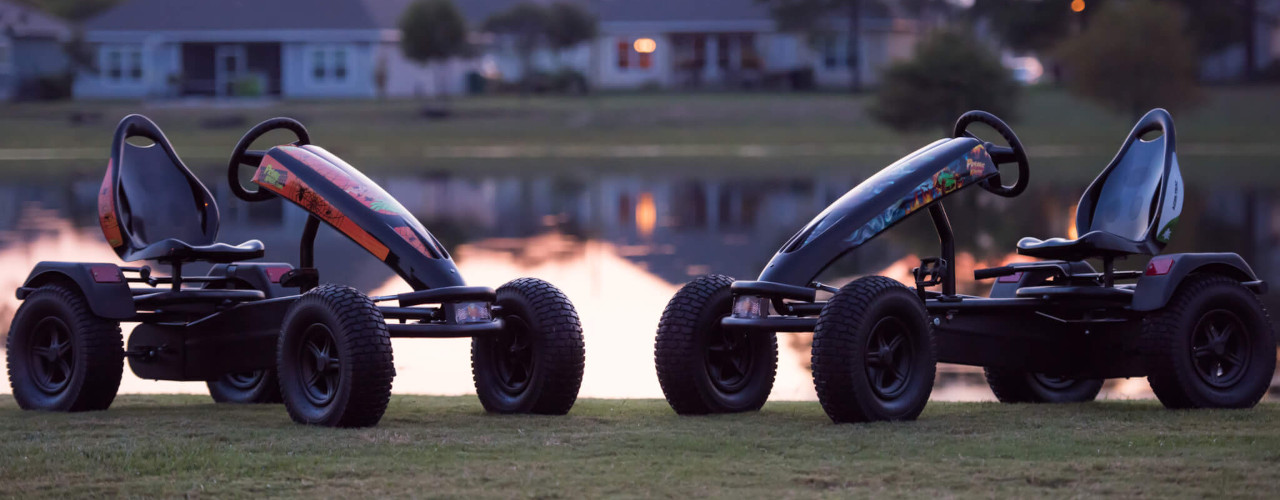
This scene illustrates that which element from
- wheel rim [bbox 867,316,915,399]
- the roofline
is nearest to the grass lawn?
the roofline

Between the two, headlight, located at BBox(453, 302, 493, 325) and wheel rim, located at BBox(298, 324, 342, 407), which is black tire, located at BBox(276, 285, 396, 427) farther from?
headlight, located at BBox(453, 302, 493, 325)

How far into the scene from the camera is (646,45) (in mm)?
78875

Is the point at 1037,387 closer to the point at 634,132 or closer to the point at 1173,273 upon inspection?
the point at 1173,273

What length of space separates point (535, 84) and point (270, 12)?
1230 centimetres

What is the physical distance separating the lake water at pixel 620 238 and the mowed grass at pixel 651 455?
281 cm

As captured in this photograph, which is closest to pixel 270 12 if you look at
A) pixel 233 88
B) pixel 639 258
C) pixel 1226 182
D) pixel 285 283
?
pixel 233 88

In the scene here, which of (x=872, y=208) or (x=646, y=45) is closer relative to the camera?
(x=872, y=208)

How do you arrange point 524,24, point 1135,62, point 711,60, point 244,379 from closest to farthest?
1. point 244,379
2. point 1135,62
3. point 524,24
4. point 711,60

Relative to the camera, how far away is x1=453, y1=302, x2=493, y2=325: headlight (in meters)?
7.81

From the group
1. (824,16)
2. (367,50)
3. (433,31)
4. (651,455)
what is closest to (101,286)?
(651,455)

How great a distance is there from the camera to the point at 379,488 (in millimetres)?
5934

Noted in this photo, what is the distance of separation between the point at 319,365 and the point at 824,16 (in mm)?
68473

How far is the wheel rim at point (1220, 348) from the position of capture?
8.27 metres

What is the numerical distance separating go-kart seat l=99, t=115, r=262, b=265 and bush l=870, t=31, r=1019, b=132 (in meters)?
45.9
